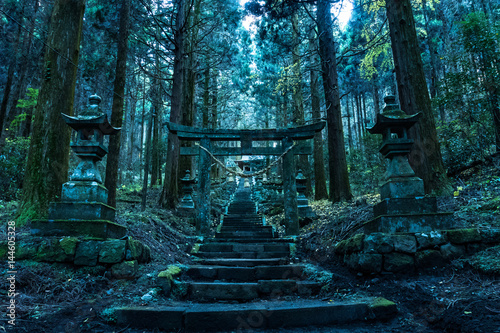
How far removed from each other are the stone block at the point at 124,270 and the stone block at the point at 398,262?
3.55 metres

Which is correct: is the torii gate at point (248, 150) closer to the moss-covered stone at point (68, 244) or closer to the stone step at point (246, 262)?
the stone step at point (246, 262)

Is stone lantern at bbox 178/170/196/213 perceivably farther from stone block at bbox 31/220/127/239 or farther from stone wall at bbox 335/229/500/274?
stone wall at bbox 335/229/500/274

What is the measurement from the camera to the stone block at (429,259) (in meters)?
3.85

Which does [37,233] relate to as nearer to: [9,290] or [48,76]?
[9,290]

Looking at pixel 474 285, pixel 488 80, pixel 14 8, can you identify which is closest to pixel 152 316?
pixel 474 285

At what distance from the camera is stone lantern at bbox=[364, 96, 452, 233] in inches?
165

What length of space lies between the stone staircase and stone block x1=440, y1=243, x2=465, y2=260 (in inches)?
46.4

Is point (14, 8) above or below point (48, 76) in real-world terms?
above

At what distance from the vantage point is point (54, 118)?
557 cm

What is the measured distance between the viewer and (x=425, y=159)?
5.97 metres

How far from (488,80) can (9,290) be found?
10040mm

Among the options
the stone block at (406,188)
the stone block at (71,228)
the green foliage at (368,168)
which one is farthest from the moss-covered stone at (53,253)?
the green foliage at (368,168)

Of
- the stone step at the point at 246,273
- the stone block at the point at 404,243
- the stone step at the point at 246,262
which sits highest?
the stone block at the point at 404,243

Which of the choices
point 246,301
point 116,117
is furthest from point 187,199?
point 246,301
